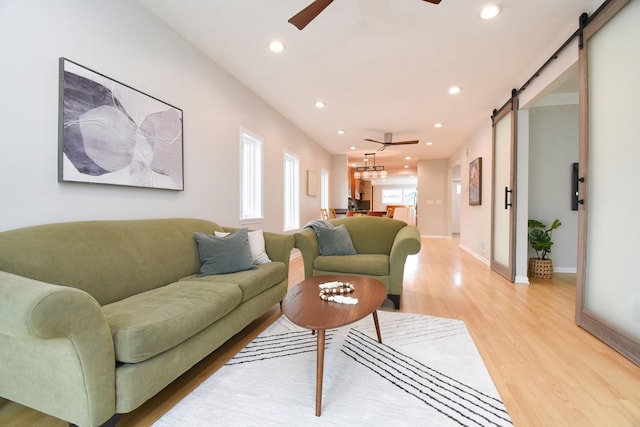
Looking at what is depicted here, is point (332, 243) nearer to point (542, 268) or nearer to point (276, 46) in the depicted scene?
point (276, 46)

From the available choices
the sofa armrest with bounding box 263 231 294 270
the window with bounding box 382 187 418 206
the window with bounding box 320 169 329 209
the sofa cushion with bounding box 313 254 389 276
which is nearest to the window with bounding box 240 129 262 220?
the sofa armrest with bounding box 263 231 294 270

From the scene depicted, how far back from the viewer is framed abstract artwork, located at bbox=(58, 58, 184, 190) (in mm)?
1779

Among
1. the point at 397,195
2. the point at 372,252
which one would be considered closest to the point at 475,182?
the point at 372,252

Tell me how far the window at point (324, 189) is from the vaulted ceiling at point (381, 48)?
118 inches

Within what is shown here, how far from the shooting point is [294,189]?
5.69 meters

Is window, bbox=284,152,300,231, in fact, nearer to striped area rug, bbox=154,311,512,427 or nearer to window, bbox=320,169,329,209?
window, bbox=320,169,329,209

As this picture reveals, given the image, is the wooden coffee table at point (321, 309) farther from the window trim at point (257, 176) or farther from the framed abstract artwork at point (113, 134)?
the window trim at point (257, 176)

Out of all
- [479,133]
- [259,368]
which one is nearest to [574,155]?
[479,133]

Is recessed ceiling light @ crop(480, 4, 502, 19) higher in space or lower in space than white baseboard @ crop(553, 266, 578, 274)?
higher

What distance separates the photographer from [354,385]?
1533 millimetres

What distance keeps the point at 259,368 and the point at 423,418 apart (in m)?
0.93

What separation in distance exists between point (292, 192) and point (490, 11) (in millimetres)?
4093

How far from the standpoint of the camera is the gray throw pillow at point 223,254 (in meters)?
2.24

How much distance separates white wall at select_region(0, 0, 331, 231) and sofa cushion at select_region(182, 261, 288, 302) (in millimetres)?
868
